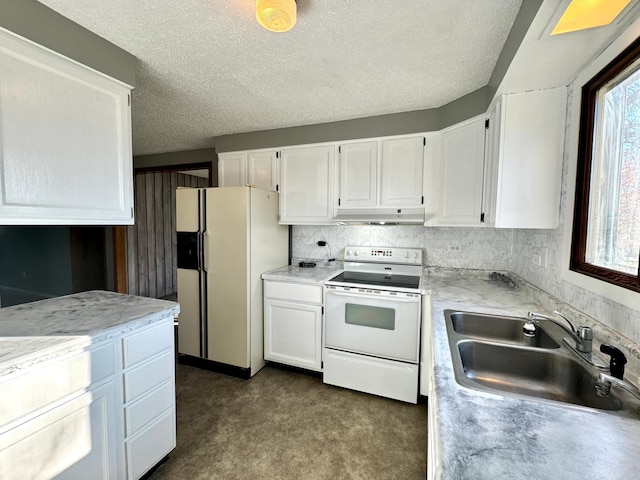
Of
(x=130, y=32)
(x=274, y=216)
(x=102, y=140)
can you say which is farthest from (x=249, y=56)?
(x=274, y=216)

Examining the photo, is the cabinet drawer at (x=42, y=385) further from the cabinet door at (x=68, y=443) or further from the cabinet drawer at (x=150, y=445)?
the cabinet drawer at (x=150, y=445)

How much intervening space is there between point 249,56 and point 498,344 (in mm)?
2029

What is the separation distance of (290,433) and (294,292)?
1089mm

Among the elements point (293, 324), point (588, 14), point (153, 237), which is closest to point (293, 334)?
point (293, 324)

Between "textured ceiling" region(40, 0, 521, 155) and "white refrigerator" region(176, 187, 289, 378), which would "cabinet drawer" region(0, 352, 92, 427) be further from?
"textured ceiling" region(40, 0, 521, 155)

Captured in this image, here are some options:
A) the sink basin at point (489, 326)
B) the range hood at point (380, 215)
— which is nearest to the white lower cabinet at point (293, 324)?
the range hood at point (380, 215)

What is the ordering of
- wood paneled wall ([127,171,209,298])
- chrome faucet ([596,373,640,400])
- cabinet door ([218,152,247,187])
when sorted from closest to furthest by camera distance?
1. chrome faucet ([596,373,640,400])
2. cabinet door ([218,152,247,187])
3. wood paneled wall ([127,171,209,298])

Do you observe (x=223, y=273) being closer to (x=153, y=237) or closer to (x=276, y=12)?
(x=276, y=12)

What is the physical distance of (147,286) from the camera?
15.5 feet

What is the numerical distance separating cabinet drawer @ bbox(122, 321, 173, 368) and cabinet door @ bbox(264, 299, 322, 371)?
3.84ft

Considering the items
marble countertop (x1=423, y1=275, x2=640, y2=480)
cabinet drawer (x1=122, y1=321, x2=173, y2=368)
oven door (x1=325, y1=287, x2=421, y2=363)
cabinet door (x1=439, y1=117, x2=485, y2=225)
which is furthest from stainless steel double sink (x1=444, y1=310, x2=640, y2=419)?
cabinet drawer (x1=122, y1=321, x2=173, y2=368)

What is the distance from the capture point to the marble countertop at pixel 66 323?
3.34ft

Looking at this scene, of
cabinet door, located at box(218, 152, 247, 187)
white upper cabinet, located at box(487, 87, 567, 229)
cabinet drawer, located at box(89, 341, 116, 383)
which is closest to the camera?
cabinet drawer, located at box(89, 341, 116, 383)

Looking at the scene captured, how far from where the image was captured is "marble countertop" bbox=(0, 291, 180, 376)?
3.34ft
